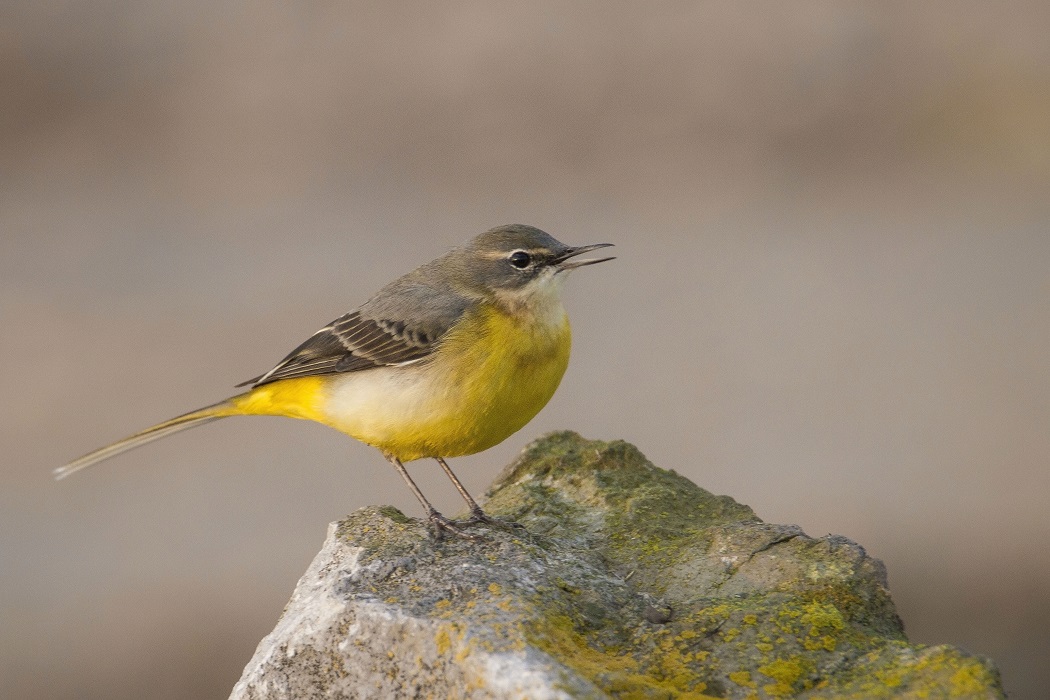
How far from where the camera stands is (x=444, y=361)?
6.77 m

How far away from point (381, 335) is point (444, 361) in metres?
0.67

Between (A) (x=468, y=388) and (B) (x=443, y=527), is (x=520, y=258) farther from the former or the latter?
(B) (x=443, y=527)

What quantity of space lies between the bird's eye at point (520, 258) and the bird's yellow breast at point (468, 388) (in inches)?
13.9

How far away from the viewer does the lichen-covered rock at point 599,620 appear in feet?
14.9

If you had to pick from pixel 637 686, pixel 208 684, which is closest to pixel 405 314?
pixel 637 686

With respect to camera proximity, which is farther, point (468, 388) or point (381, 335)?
point (381, 335)

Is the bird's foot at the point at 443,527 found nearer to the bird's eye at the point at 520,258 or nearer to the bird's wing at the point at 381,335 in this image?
the bird's wing at the point at 381,335

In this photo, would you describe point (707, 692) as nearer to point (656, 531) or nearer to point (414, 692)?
point (414, 692)

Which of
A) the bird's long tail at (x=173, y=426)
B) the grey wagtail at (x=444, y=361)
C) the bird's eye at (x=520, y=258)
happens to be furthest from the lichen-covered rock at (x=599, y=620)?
the bird's long tail at (x=173, y=426)

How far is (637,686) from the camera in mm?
4535

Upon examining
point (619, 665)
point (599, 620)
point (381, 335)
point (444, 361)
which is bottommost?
point (619, 665)

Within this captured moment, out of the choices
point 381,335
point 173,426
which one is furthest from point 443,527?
point 173,426

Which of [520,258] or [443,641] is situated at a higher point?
[520,258]

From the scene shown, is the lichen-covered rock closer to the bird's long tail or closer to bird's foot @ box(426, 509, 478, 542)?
bird's foot @ box(426, 509, 478, 542)
